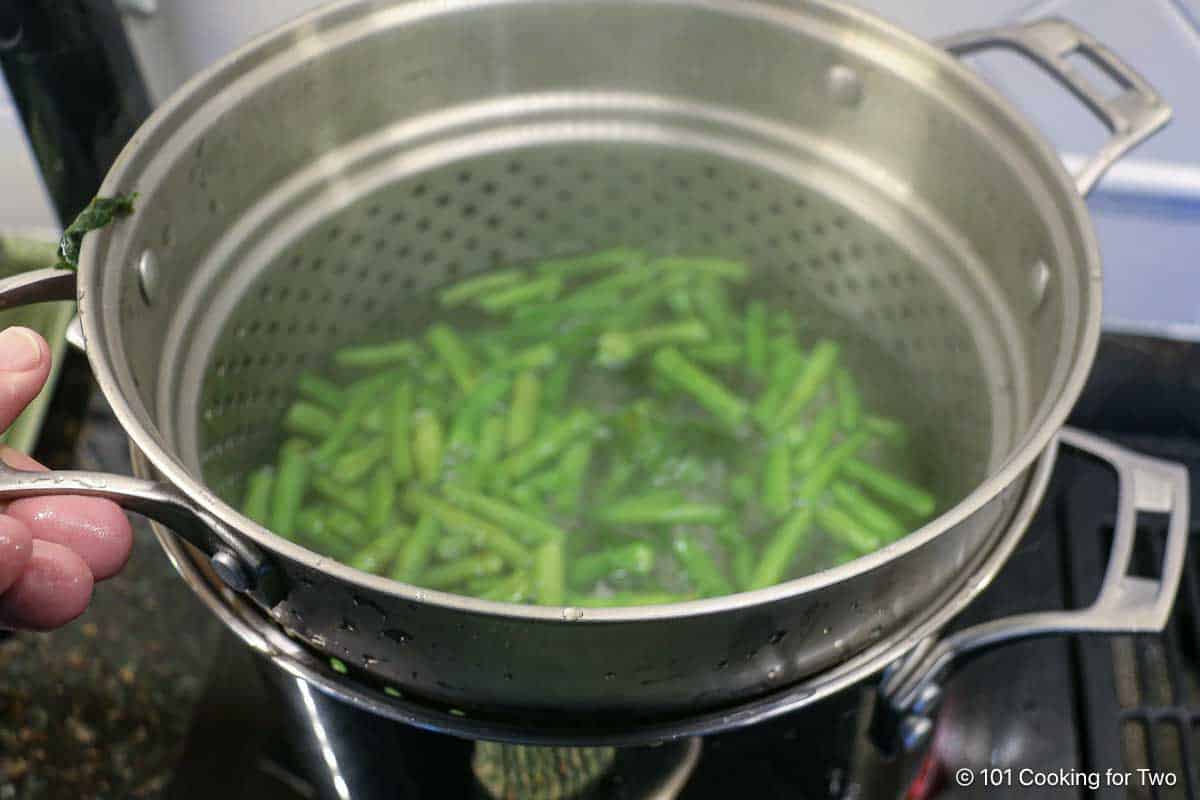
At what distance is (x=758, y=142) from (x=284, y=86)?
1.47 ft

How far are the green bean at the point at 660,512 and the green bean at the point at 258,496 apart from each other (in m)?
0.31

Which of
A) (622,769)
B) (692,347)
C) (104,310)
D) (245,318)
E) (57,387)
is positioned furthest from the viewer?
(57,387)

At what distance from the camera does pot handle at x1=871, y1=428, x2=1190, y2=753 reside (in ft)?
2.40

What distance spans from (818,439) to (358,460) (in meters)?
0.46

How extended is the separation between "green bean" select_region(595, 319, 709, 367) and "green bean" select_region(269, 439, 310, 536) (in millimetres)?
Result: 328

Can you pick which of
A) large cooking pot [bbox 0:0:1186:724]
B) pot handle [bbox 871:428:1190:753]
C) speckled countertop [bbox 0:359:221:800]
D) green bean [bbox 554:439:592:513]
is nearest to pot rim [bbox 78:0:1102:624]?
large cooking pot [bbox 0:0:1186:724]

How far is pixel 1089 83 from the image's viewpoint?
856 mm

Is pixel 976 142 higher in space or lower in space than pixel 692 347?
higher

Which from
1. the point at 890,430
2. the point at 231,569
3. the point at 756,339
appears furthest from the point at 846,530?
the point at 231,569

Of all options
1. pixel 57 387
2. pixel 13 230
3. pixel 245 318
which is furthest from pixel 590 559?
pixel 13 230

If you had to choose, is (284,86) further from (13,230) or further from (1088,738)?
(1088,738)

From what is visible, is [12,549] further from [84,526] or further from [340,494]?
[340,494]

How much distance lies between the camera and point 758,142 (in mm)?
Answer: 1057

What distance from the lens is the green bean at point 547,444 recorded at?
1.05 meters
